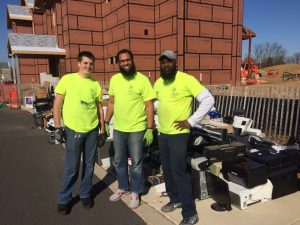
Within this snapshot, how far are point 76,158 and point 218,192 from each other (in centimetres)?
207

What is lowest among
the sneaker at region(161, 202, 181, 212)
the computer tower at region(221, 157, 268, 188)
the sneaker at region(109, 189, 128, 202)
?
the sneaker at region(109, 189, 128, 202)

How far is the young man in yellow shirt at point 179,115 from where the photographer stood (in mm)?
3117

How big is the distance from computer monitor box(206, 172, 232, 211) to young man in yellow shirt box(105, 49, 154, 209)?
40.9 inches

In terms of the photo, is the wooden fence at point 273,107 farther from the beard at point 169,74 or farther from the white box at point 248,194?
the beard at point 169,74

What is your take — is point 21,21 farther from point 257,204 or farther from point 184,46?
point 257,204

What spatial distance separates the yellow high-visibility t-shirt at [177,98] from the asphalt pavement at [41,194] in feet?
4.57

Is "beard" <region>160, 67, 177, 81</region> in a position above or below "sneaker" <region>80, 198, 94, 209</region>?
above

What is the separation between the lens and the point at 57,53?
21.7 m

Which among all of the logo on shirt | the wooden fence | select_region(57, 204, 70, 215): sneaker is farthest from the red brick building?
select_region(57, 204, 70, 215): sneaker

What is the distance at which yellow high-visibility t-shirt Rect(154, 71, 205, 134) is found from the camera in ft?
10.4

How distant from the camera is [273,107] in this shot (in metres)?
7.82

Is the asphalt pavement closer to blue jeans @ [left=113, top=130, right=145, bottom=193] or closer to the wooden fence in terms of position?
blue jeans @ [left=113, top=130, right=145, bottom=193]

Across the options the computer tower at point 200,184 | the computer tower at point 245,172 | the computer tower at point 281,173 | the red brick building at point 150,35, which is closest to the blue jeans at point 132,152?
the computer tower at point 200,184

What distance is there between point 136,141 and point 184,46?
16176 mm
